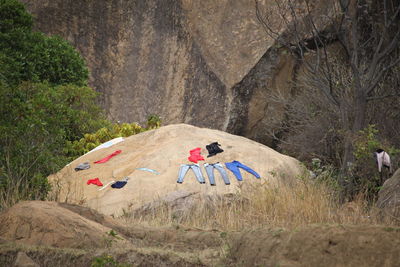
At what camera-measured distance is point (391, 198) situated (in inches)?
332

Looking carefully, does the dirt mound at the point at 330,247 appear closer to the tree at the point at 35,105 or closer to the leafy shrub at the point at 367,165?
the tree at the point at 35,105

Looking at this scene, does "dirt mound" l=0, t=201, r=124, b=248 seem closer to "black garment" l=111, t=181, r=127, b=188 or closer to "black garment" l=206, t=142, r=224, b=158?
"black garment" l=111, t=181, r=127, b=188

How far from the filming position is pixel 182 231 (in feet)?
23.1

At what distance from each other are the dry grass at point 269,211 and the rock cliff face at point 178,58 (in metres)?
6.45

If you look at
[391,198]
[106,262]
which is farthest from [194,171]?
[106,262]

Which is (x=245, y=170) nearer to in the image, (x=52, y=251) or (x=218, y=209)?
(x=218, y=209)

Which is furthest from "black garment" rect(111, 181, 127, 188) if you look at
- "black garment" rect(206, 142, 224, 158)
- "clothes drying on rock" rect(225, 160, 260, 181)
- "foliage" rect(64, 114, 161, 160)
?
"foliage" rect(64, 114, 161, 160)

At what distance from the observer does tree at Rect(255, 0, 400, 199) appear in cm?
1130

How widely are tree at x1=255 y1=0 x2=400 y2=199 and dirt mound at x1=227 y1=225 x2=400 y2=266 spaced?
629cm

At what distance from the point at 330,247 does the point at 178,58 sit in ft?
46.1

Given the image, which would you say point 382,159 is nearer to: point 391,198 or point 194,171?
point 391,198

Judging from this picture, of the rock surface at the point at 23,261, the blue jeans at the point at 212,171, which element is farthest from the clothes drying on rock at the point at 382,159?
the rock surface at the point at 23,261

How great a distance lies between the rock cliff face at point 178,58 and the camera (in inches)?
656

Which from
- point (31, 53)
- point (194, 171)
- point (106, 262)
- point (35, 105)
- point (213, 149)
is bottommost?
point (106, 262)
